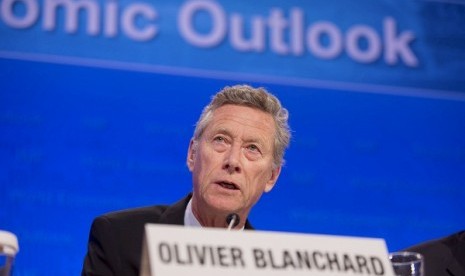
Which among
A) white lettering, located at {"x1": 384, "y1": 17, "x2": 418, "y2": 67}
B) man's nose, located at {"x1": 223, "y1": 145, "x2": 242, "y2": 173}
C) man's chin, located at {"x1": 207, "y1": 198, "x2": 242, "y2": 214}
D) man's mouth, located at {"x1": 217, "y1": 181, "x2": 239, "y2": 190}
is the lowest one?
man's chin, located at {"x1": 207, "y1": 198, "x2": 242, "y2": 214}

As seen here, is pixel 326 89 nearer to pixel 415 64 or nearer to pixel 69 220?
pixel 415 64

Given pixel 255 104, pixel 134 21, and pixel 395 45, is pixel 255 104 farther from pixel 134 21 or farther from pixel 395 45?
pixel 395 45

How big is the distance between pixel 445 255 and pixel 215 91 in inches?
56.0

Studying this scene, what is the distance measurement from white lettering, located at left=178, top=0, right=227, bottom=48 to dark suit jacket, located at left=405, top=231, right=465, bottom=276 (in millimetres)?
1464

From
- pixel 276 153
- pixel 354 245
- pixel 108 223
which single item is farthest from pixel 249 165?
pixel 354 245

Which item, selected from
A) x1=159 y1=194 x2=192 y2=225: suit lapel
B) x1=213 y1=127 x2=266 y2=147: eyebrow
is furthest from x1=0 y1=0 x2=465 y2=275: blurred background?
x1=213 y1=127 x2=266 y2=147: eyebrow

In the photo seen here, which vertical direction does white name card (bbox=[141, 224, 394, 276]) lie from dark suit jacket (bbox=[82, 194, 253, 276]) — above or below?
below

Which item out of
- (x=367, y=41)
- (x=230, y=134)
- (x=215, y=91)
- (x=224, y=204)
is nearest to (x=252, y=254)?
(x=224, y=204)

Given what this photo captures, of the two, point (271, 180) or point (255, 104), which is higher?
point (255, 104)

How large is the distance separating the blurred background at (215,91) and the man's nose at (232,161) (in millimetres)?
1166

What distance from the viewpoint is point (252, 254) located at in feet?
4.91

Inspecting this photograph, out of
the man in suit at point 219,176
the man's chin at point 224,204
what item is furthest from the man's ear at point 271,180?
the man's chin at point 224,204

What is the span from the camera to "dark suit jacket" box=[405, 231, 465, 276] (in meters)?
2.82

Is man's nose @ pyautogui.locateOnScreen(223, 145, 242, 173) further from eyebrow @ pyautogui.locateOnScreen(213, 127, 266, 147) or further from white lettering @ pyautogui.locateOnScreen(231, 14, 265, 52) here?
white lettering @ pyautogui.locateOnScreen(231, 14, 265, 52)
